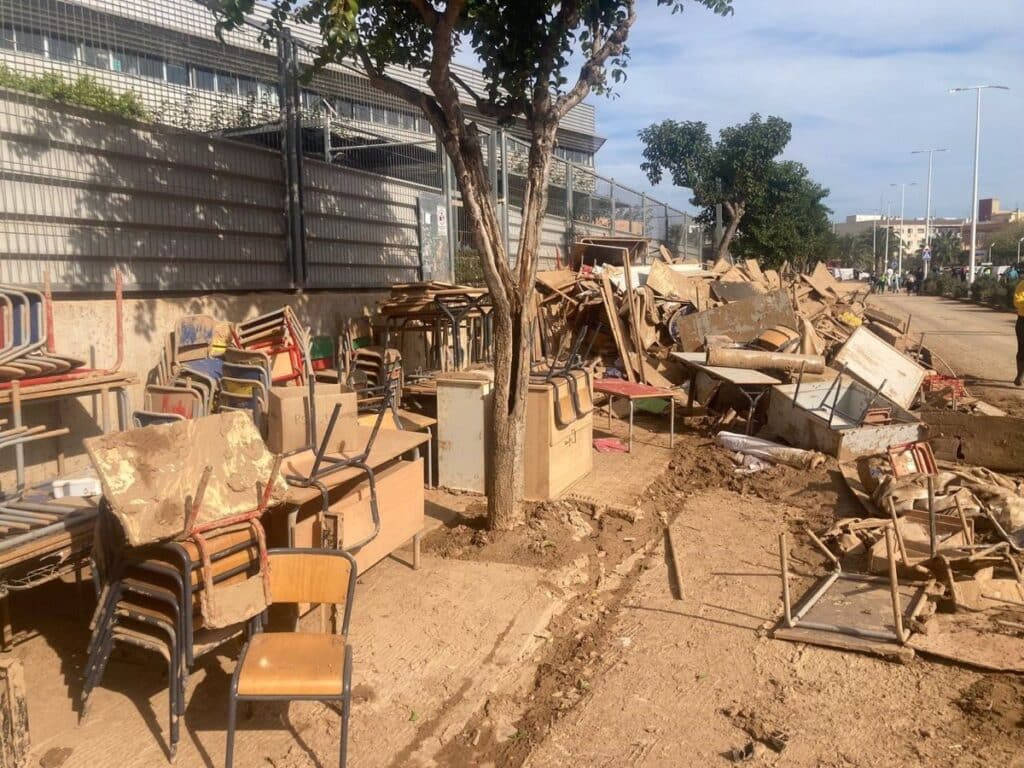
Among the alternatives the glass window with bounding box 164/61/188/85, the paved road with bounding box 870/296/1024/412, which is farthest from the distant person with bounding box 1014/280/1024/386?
the glass window with bounding box 164/61/188/85

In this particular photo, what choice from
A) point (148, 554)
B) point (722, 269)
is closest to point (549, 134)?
point (148, 554)

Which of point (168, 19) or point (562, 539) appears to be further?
point (168, 19)

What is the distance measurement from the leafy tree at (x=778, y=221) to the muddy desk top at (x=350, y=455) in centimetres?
2712

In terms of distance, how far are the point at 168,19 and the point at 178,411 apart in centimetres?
400

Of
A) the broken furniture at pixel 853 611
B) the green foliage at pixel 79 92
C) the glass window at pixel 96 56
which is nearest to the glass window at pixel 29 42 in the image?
the green foliage at pixel 79 92

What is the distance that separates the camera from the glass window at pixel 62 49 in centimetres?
645

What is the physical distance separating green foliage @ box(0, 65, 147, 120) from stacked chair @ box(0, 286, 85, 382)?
1.96 m

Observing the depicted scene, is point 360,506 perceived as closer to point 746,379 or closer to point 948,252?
point 746,379

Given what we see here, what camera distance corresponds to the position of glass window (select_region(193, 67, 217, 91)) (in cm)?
818

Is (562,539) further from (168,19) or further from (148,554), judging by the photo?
(168,19)

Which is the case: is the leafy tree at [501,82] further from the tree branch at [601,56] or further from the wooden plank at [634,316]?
the wooden plank at [634,316]

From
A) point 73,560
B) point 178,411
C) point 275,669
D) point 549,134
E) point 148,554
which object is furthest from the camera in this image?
point 178,411

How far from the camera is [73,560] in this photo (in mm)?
4059

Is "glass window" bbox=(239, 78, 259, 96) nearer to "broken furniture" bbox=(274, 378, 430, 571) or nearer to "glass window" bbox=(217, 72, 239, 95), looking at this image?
"glass window" bbox=(217, 72, 239, 95)
